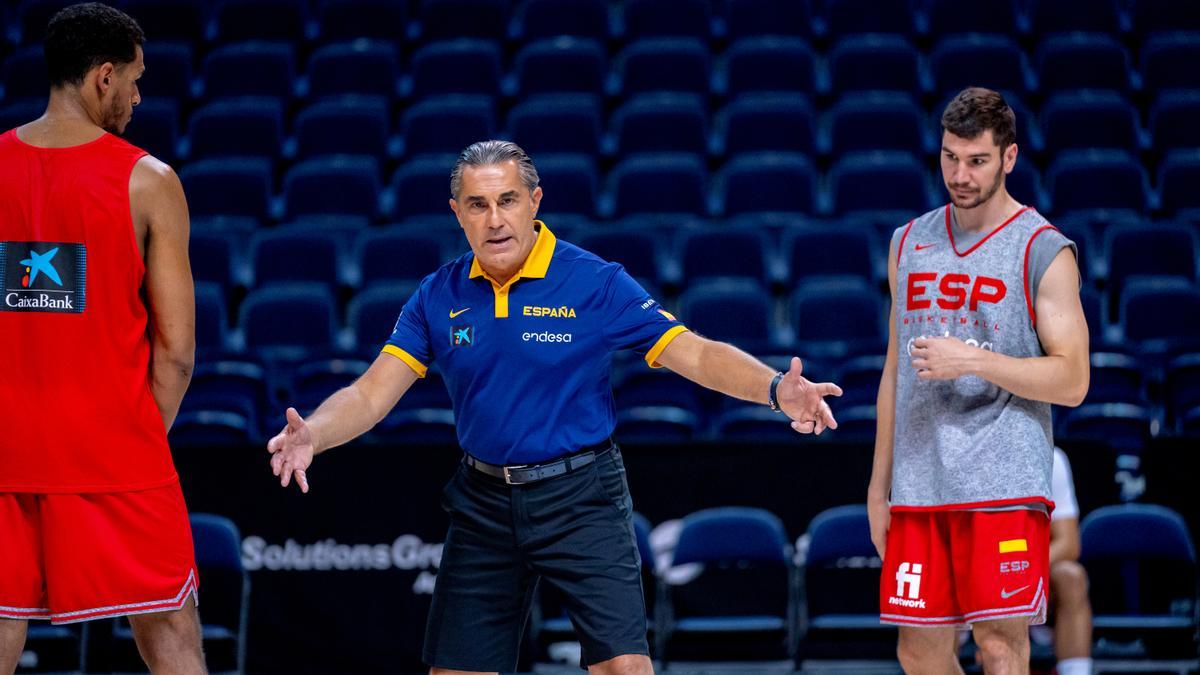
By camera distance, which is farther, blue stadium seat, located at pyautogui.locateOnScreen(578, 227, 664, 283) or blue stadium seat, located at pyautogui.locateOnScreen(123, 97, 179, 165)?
blue stadium seat, located at pyautogui.locateOnScreen(123, 97, 179, 165)

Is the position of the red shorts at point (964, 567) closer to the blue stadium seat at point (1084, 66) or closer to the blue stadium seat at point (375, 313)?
the blue stadium seat at point (375, 313)

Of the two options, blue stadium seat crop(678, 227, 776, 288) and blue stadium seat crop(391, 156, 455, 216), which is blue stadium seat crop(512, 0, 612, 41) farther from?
blue stadium seat crop(678, 227, 776, 288)

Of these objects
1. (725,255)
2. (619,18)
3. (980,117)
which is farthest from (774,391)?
(619,18)

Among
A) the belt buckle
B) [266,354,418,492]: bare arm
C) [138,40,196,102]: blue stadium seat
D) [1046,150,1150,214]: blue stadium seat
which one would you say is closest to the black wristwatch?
the belt buckle

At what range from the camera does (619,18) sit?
1304cm

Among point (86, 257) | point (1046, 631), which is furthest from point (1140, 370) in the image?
point (86, 257)

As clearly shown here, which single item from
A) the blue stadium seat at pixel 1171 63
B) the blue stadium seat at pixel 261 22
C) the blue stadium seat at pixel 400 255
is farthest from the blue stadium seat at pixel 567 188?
the blue stadium seat at pixel 1171 63

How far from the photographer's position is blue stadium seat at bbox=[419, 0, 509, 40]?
1273cm

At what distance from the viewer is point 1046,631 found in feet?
22.8

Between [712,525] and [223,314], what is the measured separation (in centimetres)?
420

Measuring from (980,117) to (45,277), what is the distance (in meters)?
2.73

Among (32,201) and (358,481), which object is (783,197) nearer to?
(358,481)

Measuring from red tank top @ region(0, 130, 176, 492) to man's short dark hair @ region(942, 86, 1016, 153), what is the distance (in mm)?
2429

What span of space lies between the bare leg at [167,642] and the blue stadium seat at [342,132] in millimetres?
8080
